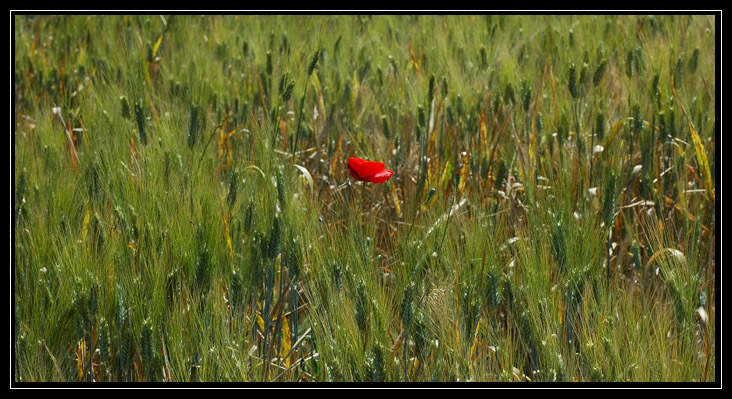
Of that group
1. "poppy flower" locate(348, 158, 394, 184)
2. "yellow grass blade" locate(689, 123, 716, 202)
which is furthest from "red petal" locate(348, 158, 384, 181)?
"yellow grass blade" locate(689, 123, 716, 202)

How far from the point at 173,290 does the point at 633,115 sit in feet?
3.74

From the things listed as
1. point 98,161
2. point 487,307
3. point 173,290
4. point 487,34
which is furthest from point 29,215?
point 487,34

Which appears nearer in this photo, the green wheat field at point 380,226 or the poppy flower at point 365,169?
the green wheat field at point 380,226

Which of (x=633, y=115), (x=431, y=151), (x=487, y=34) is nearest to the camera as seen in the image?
(x=633, y=115)

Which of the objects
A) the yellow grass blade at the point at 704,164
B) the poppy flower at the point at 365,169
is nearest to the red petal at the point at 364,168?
the poppy flower at the point at 365,169

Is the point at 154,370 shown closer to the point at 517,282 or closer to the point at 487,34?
the point at 517,282

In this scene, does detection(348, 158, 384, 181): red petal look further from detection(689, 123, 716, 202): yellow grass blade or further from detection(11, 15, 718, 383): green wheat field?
detection(689, 123, 716, 202): yellow grass blade

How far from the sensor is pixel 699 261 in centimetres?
169

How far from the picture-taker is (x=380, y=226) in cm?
185

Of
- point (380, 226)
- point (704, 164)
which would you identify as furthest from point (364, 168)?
point (704, 164)

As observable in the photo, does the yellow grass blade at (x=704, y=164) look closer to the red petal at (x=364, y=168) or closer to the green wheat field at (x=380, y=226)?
the green wheat field at (x=380, y=226)

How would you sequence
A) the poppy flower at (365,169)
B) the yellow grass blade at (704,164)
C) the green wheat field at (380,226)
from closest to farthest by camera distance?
1. the green wheat field at (380,226)
2. the poppy flower at (365,169)
3. the yellow grass blade at (704,164)

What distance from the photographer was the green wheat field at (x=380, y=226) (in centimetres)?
119

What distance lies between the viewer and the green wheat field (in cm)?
119
